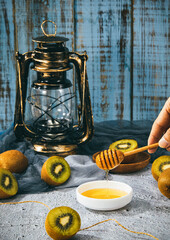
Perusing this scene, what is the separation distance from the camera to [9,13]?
77.5 inches

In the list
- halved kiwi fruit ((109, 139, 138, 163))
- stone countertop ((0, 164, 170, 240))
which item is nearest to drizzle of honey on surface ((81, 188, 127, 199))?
stone countertop ((0, 164, 170, 240))

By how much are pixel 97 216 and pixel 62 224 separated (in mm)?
151

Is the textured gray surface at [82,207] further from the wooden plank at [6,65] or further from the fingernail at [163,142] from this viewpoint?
the wooden plank at [6,65]

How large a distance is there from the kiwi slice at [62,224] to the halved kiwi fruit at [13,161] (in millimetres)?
433

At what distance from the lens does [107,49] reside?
1.99 metres

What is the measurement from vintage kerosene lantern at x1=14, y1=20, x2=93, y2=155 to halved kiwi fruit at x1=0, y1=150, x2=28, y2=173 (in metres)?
0.18

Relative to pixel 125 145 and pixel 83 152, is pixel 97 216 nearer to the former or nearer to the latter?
pixel 125 145

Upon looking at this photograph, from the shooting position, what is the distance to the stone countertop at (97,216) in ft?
3.41

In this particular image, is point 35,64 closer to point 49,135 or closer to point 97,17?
point 49,135

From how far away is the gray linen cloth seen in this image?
136cm

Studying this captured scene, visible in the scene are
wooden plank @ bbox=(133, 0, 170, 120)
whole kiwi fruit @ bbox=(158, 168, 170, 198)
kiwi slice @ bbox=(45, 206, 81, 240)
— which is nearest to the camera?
kiwi slice @ bbox=(45, 206, 81, 240)

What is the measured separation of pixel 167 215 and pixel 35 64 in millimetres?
820

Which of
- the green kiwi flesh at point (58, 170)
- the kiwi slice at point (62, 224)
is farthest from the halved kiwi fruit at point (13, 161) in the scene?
the kiwi slice at point (62, 224)

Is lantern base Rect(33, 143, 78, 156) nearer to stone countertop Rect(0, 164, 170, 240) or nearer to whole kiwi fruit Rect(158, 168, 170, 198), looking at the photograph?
stone countertop Rect(0, 164, 170, 240)
